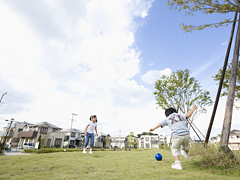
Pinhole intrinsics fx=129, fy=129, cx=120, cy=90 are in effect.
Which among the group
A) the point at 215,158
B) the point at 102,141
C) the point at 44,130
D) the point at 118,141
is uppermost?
the point at 44,130

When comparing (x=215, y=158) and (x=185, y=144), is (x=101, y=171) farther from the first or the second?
(x=215, y=158)

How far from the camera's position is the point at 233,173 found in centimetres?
281

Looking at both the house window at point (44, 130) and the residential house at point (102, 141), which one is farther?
the residential house at point (102, 141)

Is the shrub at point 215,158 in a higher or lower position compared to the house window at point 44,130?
lower

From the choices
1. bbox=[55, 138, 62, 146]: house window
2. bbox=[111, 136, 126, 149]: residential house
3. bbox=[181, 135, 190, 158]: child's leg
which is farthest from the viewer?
bbox=[111, 136, 126, 149]: residential house

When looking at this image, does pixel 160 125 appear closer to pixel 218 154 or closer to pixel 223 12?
pixel 218 154

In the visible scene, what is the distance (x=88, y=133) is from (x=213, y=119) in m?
5.74

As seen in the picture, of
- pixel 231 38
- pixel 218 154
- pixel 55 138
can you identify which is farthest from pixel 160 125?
pixel 55 138

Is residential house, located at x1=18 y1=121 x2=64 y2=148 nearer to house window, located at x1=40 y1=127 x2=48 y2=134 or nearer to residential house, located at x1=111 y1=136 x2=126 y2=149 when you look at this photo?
house window, located at x1=40 y1=127 x2=48 y2=134

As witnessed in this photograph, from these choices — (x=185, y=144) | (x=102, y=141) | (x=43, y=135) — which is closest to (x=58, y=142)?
(x=43, y=135)

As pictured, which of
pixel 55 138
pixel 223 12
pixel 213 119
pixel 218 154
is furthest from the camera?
pixel 55 138

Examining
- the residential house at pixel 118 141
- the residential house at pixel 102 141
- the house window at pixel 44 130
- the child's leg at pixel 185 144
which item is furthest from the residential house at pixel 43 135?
the child's leg at pixel 185 144

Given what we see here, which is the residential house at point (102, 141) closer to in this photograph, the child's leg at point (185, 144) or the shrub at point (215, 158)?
the child's leg at point (185, 144)

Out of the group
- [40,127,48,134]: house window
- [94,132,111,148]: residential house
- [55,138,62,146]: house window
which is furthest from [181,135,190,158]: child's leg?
[94,132,111,148]: residential house
